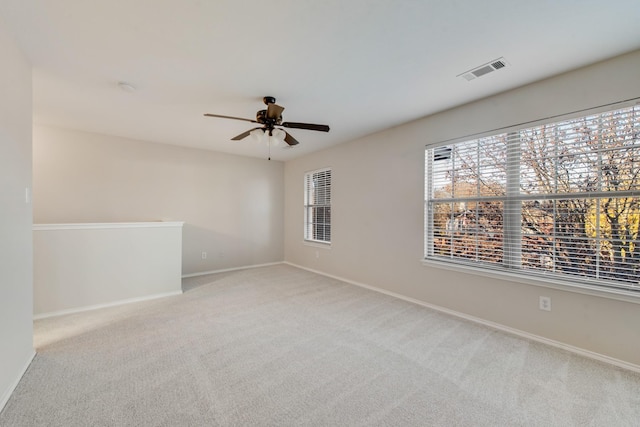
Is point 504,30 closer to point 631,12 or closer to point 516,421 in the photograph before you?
point 631,12

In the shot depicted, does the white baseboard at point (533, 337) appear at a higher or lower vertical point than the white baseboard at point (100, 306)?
higher

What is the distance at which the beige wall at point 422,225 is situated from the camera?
2.09 meters

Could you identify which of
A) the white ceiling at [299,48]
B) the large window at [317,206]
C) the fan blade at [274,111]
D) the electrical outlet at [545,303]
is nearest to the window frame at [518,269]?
the electrical outlet at [545,303]

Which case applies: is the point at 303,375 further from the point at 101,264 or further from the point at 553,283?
the point at 101,264

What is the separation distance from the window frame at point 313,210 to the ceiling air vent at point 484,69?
282 centimetres

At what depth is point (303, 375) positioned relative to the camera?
1900mm

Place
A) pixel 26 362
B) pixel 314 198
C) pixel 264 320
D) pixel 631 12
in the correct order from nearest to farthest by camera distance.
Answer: pixel 631 12
pixel 26 362
pixel 264 320
pixel 314 198

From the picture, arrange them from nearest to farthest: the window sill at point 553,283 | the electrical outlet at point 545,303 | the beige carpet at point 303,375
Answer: the beige carpet at point 303,375
the window sill at point 553,283
the electrical outlet at point 545,303

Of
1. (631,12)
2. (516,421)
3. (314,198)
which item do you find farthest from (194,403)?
(314,198)

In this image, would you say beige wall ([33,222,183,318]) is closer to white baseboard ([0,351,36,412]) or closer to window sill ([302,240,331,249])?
white baseboard ([0,351,36,412])

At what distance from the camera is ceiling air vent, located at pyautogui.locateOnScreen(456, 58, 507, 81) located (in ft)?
6.97

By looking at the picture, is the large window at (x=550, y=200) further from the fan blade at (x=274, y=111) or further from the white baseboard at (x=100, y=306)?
the white baseboard at (x=100, y=306)

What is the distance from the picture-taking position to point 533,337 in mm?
2434

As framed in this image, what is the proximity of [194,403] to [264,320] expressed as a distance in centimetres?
125
